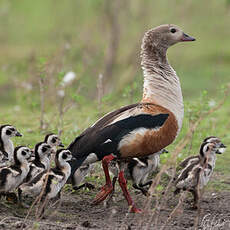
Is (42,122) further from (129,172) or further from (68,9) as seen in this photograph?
(68,9)

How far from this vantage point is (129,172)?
300 inches

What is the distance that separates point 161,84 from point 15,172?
2138 mm

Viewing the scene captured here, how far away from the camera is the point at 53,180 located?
21.8 ft

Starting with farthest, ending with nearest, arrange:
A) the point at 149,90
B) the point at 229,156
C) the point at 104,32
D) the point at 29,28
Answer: the point at 29,28
the point at 104,32
the point at 229,156
the point at 149,90

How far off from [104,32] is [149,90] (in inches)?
468

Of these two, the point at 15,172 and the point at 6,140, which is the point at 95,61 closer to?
the point at 6,140

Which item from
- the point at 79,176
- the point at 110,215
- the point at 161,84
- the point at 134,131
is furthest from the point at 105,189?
the point at 161,84

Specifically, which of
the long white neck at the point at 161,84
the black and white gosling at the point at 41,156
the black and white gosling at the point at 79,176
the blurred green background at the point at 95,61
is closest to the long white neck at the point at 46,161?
the black and white gosling at the point at 41,156

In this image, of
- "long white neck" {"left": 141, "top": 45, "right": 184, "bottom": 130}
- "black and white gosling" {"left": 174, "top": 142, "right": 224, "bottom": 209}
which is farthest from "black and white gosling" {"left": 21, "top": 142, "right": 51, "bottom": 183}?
"black and white gosling" {"left": 174, "top": 142, "right": 224, "bottom": 209}

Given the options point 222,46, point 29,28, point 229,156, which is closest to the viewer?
point 229,156

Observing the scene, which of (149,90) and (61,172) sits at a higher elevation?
(149,90)

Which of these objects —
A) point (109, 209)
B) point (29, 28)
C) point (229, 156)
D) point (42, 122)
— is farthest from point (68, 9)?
point (109, 209)

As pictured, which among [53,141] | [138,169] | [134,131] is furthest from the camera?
[53,141]

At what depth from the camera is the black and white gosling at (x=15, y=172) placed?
6.55 meters
